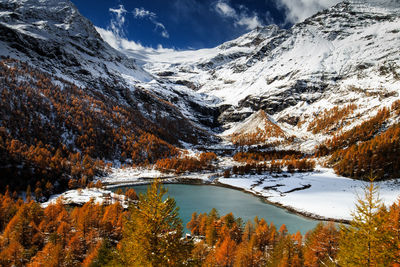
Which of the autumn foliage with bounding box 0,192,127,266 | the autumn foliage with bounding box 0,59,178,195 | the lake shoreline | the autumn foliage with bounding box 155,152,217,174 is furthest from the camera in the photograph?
the autumn foliage with bounding box 155,152,217,174

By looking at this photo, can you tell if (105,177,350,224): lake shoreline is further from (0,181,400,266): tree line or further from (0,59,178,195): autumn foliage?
(0,181,400,266): tree line

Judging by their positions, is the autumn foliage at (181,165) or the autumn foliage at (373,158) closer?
the autumn foliage at (373,158)

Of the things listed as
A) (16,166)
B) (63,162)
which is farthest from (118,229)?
(63,162)

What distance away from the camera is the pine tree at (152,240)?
9000 mm

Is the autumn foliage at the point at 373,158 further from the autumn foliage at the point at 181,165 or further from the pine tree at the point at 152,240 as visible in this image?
the pine tree at the point at 152,240

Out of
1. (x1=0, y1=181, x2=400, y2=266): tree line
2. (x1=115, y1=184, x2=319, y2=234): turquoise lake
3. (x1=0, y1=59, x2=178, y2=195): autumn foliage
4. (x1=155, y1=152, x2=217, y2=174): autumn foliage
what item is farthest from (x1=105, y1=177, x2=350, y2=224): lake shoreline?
(x1=0, y1=181, x2=400, y2=266): tree line

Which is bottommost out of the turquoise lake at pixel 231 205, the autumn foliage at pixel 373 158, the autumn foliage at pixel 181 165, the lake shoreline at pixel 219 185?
the turquoise lake at pixel 231 205

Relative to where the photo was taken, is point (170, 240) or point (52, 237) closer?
point (170, 240)

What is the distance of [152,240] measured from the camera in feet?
30.2

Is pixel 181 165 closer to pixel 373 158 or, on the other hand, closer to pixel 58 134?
pixel 58 134

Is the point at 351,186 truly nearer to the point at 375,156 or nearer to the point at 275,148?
the point at 375,156

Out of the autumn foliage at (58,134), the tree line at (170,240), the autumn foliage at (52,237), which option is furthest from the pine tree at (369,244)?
the autumn foliage at (58,134)

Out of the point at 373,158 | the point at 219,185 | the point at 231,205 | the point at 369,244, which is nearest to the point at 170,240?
the point at 369,244

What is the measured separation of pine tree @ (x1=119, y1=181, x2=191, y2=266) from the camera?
9.00 meters
